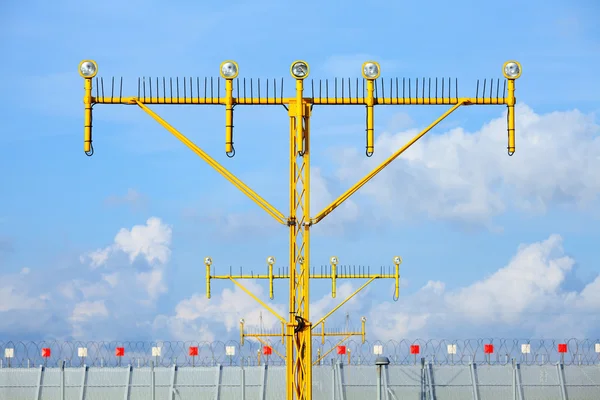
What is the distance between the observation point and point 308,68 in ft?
112

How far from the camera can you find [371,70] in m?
34.9

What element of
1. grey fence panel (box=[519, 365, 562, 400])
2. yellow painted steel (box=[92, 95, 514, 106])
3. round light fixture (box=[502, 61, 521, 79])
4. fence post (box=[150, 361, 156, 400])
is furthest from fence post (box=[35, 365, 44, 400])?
round light fixture (box=[502, 61, 521, 79])

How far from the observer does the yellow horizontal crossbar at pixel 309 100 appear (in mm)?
34688

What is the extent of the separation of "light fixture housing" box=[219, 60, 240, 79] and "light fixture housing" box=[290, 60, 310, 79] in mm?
1774

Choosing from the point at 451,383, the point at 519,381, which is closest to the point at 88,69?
the point at 451,383

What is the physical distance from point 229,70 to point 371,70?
430 centimetres

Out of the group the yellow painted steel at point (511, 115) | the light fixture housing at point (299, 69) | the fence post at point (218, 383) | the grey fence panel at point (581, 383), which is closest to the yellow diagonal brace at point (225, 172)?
the light fixture housing at point (299, 69)

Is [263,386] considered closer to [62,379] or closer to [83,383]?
[83,383]

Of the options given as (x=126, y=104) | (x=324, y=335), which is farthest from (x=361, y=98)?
(x=324, y=335)

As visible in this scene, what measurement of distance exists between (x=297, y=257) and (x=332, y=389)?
21.5m

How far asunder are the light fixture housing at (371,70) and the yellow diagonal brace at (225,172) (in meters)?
5.13

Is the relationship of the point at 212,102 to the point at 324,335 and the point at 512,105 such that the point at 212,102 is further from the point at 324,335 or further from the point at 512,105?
the point at 324,335

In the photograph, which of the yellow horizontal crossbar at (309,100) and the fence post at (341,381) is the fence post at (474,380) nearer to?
the fence post at (341,381)

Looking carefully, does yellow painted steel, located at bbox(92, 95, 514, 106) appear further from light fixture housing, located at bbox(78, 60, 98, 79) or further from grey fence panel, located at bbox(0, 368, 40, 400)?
grey fence panel, located at bbox(0, 368, 40, 400)
